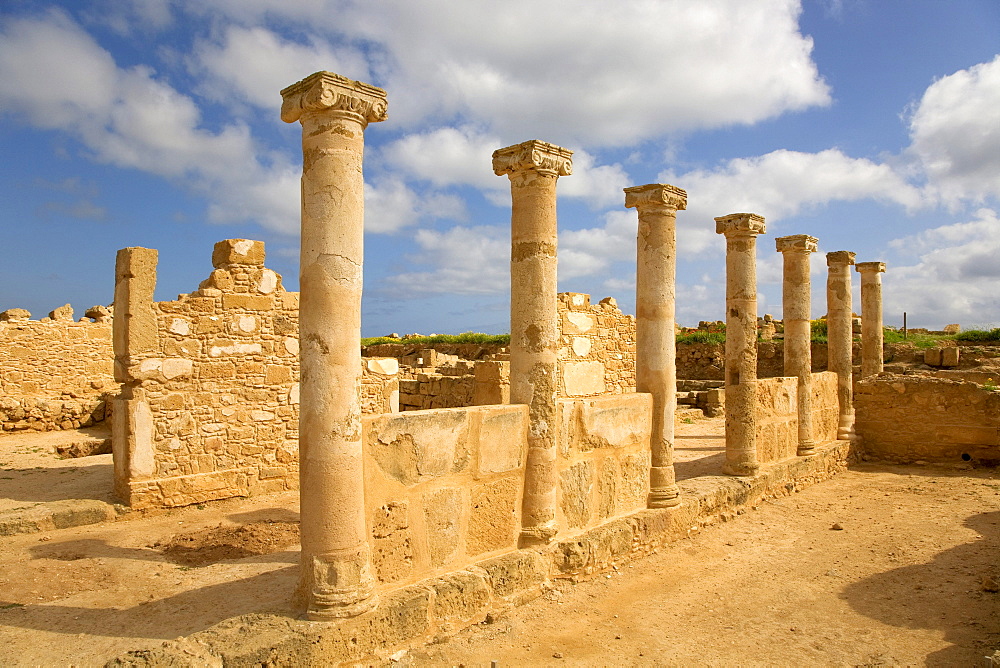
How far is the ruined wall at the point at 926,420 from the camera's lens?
11.4 m

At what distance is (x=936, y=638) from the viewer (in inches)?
204

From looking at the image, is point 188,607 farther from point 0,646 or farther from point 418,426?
point 418,426

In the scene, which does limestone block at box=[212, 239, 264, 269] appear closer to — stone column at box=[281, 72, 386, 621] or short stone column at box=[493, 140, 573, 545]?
short stone column at box=[493, 140, 573, 545]

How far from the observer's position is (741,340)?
31.3 feet

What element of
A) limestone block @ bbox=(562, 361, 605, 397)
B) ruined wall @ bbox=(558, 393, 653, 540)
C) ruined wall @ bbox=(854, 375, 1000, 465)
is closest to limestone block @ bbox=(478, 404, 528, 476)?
ruined wall @ bbox=(558, 393, 653, 540)

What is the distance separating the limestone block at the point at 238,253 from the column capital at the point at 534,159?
4563 mm

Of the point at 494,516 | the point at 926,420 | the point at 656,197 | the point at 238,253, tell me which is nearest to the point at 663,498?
the point at 494,516

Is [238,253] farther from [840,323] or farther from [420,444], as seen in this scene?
[840,323]

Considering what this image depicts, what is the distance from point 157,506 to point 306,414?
5273 mm

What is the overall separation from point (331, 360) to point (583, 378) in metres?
9.06

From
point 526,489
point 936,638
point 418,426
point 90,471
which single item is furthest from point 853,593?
point 90,471

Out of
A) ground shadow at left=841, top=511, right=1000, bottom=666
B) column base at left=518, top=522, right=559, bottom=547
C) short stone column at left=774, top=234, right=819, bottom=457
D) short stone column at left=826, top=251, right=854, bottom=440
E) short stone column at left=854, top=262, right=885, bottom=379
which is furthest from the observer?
Answer: short stone column at left=854, top=262, right=885, bottom=379

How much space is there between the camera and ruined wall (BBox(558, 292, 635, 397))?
12.8 meters

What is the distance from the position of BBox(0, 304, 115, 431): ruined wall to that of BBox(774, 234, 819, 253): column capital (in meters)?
15.2
